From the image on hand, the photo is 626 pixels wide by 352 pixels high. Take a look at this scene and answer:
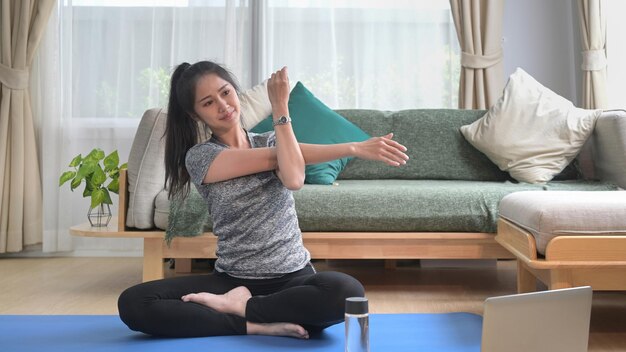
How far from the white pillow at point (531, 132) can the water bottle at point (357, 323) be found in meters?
1.86

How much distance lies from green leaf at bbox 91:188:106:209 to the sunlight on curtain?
8.56 ft

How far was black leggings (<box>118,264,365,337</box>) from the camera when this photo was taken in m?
1.86

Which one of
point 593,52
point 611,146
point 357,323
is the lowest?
point 357,323

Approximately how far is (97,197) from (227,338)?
1497mm

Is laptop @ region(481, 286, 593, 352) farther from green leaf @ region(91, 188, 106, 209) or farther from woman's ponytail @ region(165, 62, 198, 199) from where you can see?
green leaf @ region(91, 188, 106, 209)

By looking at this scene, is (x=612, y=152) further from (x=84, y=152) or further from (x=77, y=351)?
(x=84, y=152)

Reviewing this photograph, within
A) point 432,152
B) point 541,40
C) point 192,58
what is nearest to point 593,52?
point 541,40

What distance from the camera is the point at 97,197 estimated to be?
3.20 m

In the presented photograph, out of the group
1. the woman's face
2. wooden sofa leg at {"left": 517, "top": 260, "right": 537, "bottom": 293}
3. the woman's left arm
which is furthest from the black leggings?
wooden sofa leg at {"left": 517, "top": 260, "right": 537, "bottom": 293}

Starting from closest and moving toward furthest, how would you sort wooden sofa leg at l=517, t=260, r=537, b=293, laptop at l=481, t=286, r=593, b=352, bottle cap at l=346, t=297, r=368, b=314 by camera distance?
laptop at l=481, t=286, r=593, b=352 < bottle cap at l=346, t=297, r=368, b=314 < wooden sofa leg at l=517, t=260, r=537, b=293

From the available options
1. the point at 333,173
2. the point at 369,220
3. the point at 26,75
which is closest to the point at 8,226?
the point at 26,75

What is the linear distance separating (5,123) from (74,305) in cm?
167

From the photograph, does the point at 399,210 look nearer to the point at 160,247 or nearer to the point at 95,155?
the point at 160,247

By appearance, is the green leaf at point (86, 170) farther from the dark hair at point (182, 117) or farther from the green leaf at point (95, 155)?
the dark hair at point (182, 117)
